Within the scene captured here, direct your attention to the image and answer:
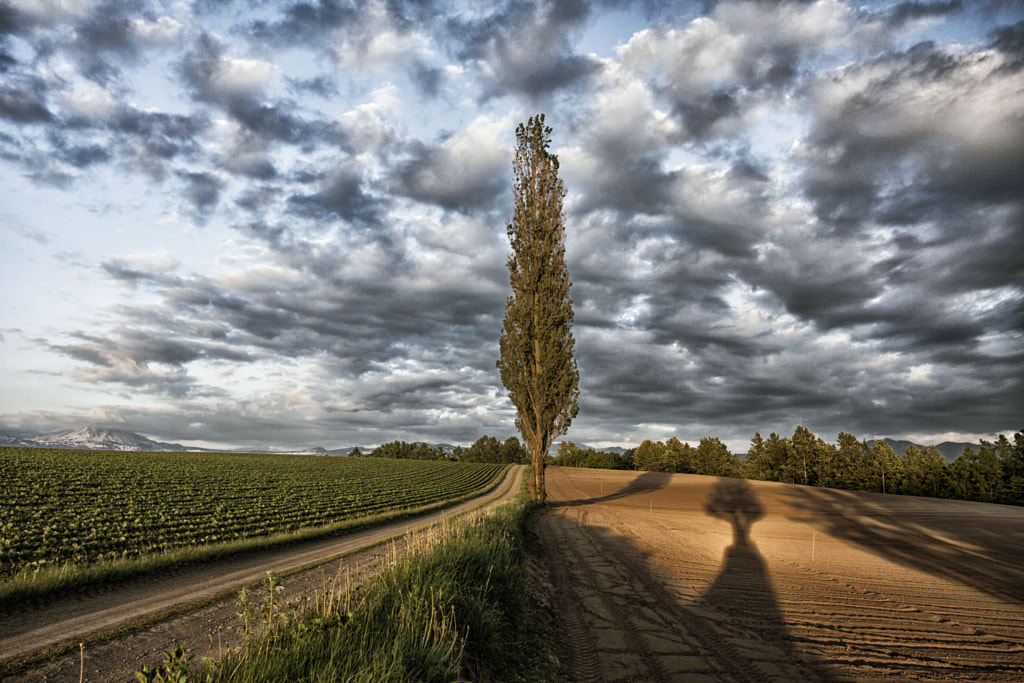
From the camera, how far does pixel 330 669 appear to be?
12.7ft

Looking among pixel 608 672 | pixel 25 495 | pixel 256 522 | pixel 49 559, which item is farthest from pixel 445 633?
pixel 25 495

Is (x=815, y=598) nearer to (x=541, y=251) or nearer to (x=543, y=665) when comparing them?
(x=543, y=665)

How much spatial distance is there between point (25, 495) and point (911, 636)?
117 ft

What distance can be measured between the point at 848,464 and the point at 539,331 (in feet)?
258

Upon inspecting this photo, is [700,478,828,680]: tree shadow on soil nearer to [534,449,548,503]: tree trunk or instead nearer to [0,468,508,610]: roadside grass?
[534,449,548,503]: tree trunk

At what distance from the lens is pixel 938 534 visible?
26.7 metres

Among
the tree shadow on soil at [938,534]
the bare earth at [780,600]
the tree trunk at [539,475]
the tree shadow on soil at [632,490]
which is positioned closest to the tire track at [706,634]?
the bare earth at [780,600]

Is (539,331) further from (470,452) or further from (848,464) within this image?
(470,452)

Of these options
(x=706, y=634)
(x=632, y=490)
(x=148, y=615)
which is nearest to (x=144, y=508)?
(x=148, y=615)

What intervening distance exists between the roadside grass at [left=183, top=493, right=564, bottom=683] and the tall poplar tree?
19.0 m

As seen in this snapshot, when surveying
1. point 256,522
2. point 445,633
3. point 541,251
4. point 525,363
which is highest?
point 541,251

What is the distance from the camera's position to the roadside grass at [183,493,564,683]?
392 centimetres

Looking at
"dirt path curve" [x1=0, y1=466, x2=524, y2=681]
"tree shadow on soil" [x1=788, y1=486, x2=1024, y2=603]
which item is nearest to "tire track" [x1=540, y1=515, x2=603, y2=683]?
"dirt path curve" [x1=0, y1=466, x2=524, y2=681]

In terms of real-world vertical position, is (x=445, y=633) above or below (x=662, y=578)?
above
